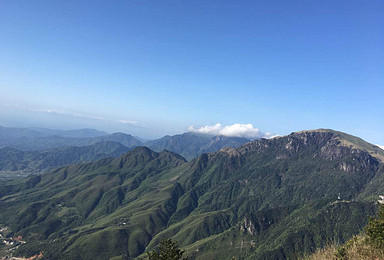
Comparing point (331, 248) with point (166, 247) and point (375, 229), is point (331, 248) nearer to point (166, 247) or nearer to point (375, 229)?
point (375, 229)

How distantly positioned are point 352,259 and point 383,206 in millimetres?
24983

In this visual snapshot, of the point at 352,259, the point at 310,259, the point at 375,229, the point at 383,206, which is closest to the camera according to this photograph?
the point at 352,259

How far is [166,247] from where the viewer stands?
46.2 meters

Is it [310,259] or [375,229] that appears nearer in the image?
[310,259]

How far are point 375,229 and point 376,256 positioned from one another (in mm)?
15268

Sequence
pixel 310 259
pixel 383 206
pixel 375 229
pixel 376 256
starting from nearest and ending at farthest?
1. pixel 376 256
2. pixel 310 259
3. pixel 375 229
4. pixel 383 206

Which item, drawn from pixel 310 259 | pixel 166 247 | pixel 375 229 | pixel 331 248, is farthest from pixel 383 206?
pixel 166 247

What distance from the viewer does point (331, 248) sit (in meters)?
31.9

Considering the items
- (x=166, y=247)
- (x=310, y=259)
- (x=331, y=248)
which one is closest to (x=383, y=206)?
(x=331, y=248)

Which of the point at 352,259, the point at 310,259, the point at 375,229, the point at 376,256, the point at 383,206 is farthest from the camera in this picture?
the point at 383,206

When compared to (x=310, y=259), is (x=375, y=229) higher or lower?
higher


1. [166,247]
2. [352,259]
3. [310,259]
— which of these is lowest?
[166,247]

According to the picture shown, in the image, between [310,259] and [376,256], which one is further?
[310,259]

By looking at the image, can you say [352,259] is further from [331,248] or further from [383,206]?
[383,206]
